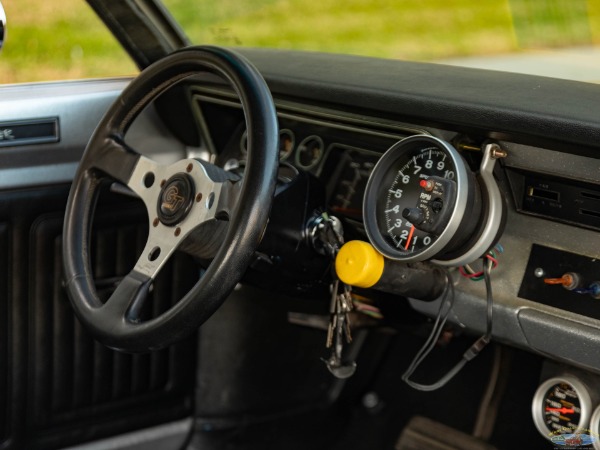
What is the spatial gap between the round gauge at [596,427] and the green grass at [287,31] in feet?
3.41

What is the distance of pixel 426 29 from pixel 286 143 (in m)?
1.79

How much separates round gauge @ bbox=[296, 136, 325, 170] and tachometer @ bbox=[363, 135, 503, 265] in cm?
35

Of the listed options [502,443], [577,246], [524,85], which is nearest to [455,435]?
[502,443]

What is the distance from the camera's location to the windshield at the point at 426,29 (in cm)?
240

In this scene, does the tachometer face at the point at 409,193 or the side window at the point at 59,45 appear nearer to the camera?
the tachometer face at the point at 409,193

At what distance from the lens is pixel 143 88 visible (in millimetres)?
1739

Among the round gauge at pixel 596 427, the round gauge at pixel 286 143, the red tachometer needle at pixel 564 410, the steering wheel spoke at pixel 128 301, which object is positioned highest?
the round gauge at pixel 286 143

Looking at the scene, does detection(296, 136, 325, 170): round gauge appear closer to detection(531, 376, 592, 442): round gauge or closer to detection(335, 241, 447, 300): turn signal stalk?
detection(335, 241, 447, 300): turn signal stalk

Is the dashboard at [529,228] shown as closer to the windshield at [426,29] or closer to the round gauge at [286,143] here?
the round gauge at [286,143]

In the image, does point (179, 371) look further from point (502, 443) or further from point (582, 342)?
point (582, 342)

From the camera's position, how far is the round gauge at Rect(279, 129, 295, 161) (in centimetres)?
211

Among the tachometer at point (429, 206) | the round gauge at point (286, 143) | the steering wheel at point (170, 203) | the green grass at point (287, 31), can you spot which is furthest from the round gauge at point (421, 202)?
the green grass at point (287, 31)

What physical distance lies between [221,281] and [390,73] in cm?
77

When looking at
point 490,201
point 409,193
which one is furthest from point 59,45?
point 490,201
